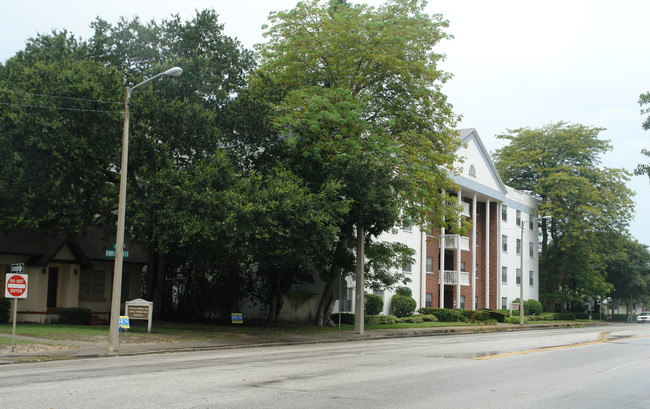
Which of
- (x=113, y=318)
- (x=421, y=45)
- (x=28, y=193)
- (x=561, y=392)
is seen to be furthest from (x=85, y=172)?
(x=561, y=392)

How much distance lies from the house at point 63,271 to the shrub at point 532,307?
38907mm

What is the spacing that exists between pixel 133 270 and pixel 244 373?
22959 mm

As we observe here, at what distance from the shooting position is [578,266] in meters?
66.1

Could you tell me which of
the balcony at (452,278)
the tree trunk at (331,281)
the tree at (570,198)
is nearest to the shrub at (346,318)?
the tree trunk at (331,281)

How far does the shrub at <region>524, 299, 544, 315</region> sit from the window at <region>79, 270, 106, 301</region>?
40.7 meters

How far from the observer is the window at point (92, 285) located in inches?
1265

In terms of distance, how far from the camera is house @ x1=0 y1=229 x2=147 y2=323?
28484 mm

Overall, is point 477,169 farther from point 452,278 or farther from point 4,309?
point 4,309

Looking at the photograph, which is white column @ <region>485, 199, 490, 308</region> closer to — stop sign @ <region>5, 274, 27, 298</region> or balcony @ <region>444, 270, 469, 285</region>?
balcony @ <region>444, 270, 469, 285</region>

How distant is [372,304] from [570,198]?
32.6 metres

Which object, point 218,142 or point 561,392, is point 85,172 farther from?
point 561,392

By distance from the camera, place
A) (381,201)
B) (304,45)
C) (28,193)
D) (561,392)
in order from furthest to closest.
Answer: (304,45) → (381,201) → (28,193) → (561,392)

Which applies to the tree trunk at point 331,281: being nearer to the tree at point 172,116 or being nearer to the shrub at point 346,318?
the shrub at point 346,318

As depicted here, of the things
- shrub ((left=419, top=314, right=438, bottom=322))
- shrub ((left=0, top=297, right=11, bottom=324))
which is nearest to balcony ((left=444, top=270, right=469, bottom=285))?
shrub ((left=419, top=314, right=438, bottom=322))
